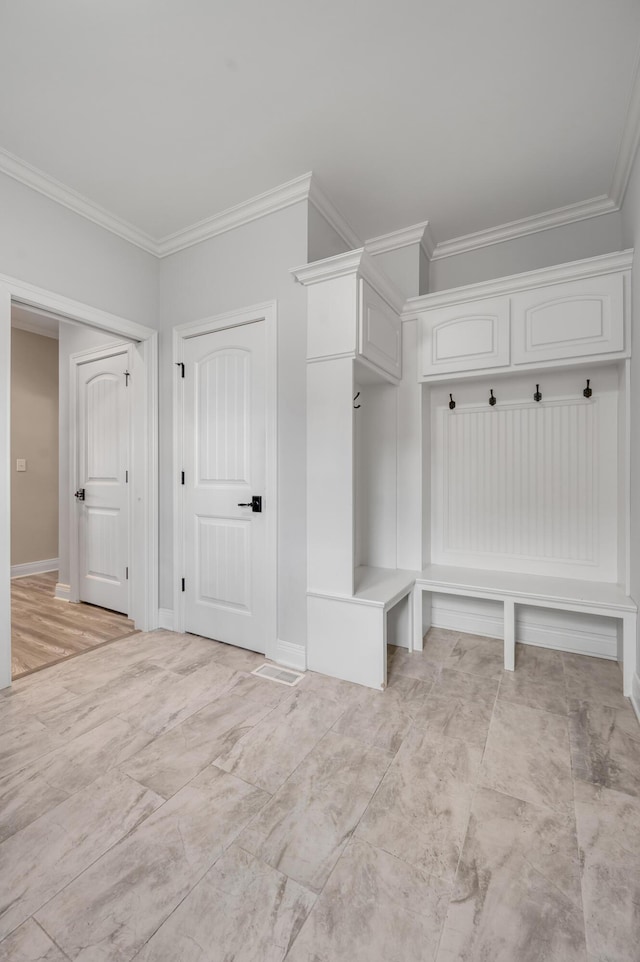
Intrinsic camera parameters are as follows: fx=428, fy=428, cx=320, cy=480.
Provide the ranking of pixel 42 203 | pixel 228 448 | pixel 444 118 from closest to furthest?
pixel 444 118, pixel 42 203, pixel 228 448

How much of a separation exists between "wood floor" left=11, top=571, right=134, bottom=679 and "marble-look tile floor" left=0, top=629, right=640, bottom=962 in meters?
0.40

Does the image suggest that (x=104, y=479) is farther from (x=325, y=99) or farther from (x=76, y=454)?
(x=325, y=99)

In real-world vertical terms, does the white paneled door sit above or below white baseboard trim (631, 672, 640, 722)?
above

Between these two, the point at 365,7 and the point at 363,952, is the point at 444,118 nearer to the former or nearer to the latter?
the point at 365,7

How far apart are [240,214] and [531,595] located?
2.89 meters

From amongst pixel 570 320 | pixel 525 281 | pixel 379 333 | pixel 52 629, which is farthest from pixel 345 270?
pixel 52 629

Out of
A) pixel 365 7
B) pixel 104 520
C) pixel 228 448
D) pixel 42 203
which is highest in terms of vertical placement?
pixel 365 7

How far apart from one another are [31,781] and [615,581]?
3.08 m

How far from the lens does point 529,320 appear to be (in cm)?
253

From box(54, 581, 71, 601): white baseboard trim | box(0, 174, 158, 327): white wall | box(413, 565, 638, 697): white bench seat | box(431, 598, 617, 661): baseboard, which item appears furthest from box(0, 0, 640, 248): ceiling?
box(54, 581, 71, 601): white baseboard trim

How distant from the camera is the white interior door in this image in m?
3.38

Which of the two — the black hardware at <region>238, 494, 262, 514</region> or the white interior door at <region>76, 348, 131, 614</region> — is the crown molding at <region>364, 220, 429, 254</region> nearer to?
the black hardware at <region>238, 494, 262, 514</region>

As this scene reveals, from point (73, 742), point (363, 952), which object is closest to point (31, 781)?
point (73, 742)

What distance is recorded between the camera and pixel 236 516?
2744 millimetres
